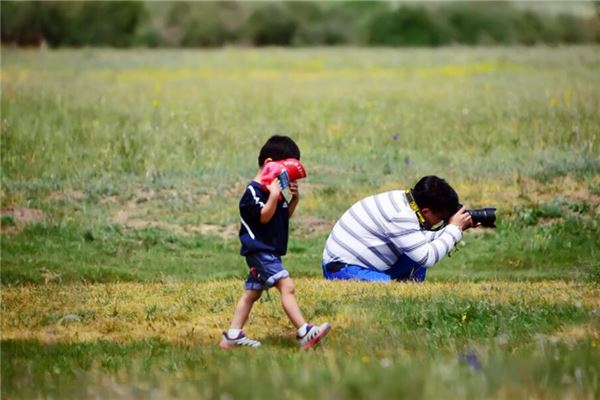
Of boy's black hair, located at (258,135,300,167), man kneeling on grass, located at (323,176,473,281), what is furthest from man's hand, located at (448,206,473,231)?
boy's black hair, located at (258,135,300,167)

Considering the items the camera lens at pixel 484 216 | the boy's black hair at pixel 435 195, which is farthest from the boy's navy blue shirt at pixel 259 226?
the camera lens at pixel 484 216

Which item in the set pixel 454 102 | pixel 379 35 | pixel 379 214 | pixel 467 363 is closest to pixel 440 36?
pixel 379 35

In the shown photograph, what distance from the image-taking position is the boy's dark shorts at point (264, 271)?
29.9ft

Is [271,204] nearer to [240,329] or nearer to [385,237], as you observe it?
[240,329]

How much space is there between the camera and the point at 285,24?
2387 inches

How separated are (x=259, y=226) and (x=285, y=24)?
52.1m

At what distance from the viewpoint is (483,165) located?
1944cm

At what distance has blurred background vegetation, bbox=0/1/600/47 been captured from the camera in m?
51.9

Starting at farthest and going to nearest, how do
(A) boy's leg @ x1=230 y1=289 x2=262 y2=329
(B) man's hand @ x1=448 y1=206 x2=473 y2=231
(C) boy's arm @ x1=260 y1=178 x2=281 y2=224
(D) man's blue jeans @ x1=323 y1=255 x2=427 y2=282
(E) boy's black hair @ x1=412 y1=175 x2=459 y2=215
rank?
(D) man's blue jeans @ x1=323 y1=255 x2=427 y2=282
(B) man's hand @ x1=448 y1=206 x2=473 y2=231
(E) boy's black hair @ x1=412 y1=175 x2=459 y2=215
(A) boy's leg @ x1=230 y1=289 x2=262 y2=329
(C) boy's arm @ x1=260 y1=178 x2=281 y2=224

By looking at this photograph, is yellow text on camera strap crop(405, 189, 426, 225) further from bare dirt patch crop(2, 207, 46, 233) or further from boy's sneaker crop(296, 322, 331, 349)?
bare dirt patch crop(2, 207, 46, 233)

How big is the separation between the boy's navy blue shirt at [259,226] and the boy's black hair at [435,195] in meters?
2.10

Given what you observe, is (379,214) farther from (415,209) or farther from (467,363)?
(467,363)

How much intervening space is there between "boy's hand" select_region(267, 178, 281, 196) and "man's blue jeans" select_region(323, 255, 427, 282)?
2.69 meters

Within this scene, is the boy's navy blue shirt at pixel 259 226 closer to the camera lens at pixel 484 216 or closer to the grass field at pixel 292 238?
the grass field at pixel 292 238
